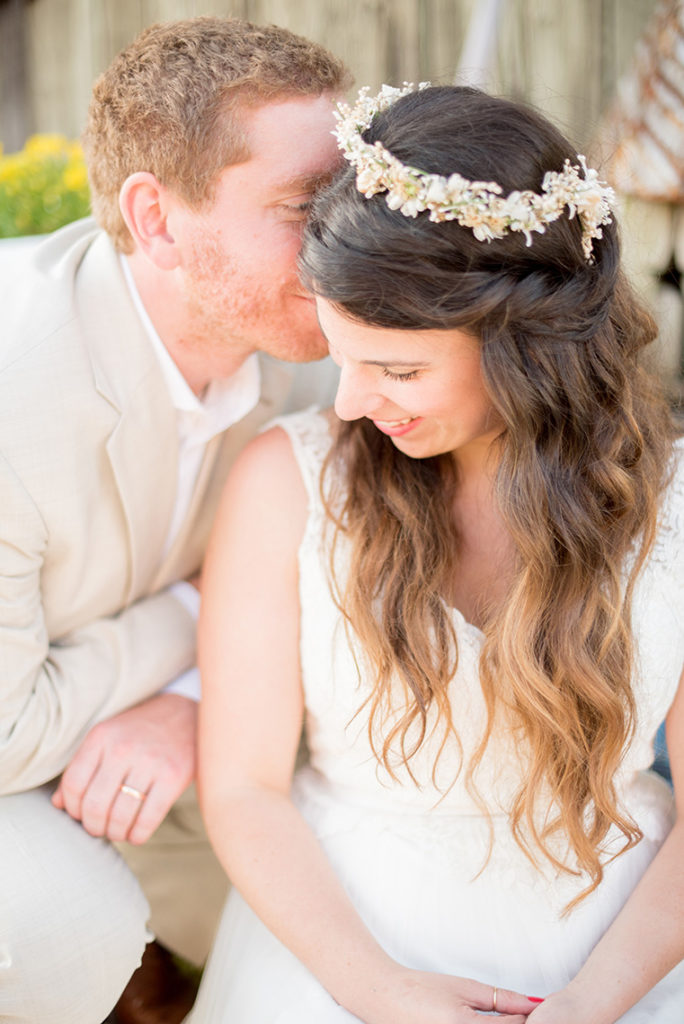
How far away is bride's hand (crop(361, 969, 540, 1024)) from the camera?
1.48 metres

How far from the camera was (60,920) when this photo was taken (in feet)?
5.73

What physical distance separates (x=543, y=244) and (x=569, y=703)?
0.72 meters

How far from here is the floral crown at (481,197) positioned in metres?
1.40

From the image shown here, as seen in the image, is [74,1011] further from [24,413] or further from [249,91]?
[249,91]

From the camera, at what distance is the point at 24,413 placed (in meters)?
1.78

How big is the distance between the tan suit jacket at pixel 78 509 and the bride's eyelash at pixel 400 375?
0.60 metres

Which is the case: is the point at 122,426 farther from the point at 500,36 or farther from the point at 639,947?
the point at 500,36

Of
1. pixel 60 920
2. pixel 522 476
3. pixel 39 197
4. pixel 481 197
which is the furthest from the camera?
pixel 39 197

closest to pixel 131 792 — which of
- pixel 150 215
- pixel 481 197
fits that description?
pixel 150 215

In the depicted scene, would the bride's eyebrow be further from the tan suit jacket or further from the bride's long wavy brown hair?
the tan suit jacket

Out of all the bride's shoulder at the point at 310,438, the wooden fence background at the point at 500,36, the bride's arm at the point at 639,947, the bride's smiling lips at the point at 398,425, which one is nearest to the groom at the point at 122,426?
the bride's shoulder at the point at 310,438

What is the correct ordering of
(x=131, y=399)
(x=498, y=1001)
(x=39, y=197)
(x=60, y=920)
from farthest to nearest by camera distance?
(x=39, y=197) < (x=131, y=399) < (x=60, y=920) < (x=498, y=1001)

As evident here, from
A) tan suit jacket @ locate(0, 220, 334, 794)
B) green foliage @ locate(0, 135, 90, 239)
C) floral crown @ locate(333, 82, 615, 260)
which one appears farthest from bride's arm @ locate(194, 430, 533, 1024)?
green foliage @ locate(0, 135, 90, 239)

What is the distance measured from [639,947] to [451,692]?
0.49 meters
